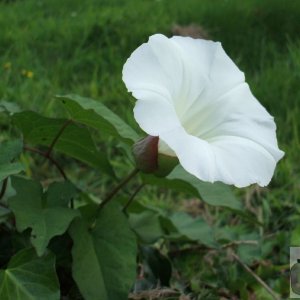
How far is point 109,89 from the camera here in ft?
7.90

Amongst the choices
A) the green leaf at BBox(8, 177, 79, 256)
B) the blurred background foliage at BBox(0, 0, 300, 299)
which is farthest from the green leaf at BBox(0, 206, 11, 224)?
the blurred background foliage at BBox(0, 0, 300, 299)

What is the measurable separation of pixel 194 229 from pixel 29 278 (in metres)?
0.45

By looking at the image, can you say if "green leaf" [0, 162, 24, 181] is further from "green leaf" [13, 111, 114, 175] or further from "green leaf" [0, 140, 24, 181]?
"green leaf" [13, 111, 114, 175]

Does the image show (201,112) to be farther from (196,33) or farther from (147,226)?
(196,33)

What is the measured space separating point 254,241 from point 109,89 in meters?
1.21

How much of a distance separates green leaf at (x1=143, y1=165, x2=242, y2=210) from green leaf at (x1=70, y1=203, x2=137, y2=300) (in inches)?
4.3

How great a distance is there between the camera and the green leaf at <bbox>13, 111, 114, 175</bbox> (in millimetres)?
1041

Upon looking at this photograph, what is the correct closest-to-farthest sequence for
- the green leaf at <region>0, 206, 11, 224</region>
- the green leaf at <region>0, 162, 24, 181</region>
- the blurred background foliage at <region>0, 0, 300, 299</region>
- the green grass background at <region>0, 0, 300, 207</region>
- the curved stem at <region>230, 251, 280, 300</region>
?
1. the green leaf at <region>0, 162, 24, 181</region>
2. the green leaf at <region>0, 206, 11, 224</region>
3. the curved stem at <region>230, 251, 280, 300</region>
4. the blurred background foliage at <region>0, 0, 300, 299</region>
5. the green grass background at <region>0, 0, 300, 207</region>

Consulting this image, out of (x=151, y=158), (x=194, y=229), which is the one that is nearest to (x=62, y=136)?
(x=151, y=158)

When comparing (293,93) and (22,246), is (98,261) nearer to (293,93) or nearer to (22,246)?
(22,246)

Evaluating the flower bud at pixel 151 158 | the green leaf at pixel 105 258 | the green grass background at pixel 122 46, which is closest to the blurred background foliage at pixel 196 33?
the green grass background at pixel 122 46

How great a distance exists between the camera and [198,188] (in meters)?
1.16

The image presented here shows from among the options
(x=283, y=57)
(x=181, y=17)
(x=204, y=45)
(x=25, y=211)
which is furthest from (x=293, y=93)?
(x=25, y=211)

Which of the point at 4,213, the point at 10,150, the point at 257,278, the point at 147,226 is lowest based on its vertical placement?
the point at 257,278
